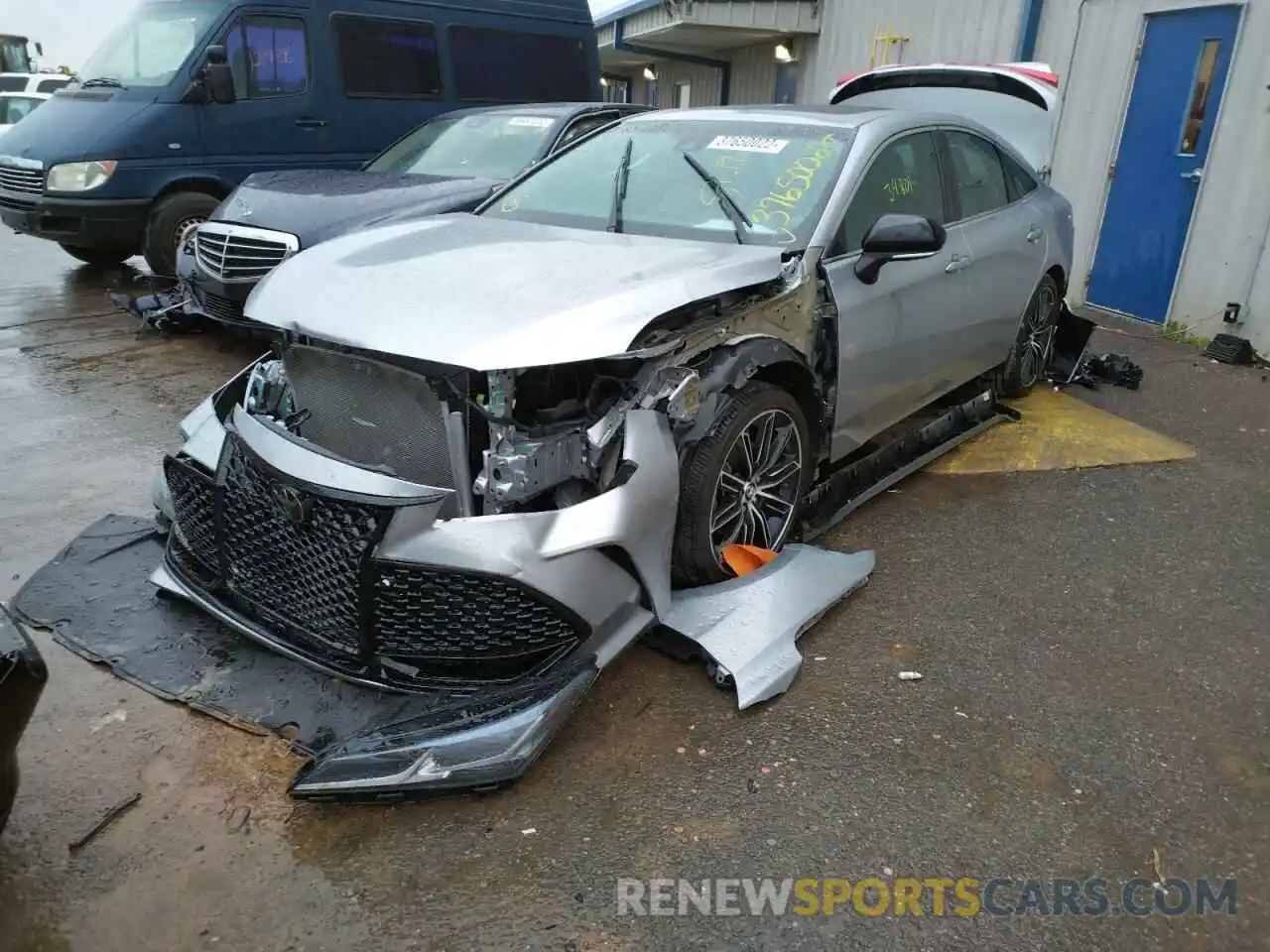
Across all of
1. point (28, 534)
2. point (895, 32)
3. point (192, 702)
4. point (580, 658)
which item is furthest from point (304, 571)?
point (895, 32)

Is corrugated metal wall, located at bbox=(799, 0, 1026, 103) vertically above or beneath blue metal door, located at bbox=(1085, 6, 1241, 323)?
above

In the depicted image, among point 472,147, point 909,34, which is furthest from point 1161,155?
point 472,147

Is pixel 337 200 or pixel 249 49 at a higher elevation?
pixel 249 49

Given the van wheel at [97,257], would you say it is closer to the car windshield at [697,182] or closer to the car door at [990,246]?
the car windshield at [697,182]

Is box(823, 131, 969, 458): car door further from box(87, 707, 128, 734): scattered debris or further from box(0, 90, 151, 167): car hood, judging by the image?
box(0, 90, 151, 167): car hood

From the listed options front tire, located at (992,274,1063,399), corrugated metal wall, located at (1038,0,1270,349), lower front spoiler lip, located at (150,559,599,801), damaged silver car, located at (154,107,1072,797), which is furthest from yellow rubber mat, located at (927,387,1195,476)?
lower front spoiler lip, located at (150,559,599,801)

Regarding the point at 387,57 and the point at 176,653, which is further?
the point at 387,57

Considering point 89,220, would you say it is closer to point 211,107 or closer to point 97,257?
point 211,107

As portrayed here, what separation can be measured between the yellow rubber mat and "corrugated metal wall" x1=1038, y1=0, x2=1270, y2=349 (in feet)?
7.93

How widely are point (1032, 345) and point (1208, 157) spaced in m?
2.98

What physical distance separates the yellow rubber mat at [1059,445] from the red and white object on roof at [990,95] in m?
1.45

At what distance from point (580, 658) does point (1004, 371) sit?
3.69 meters

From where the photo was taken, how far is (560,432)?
260 cm

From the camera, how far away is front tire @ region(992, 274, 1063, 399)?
5219 mm
